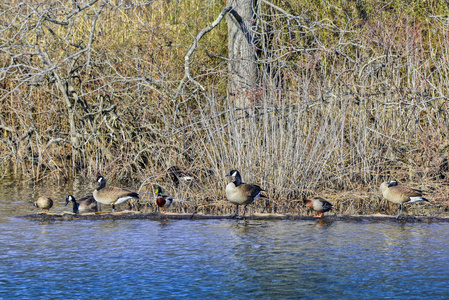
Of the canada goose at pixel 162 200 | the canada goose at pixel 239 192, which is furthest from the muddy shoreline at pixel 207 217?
the canada goose at pixel 162 200

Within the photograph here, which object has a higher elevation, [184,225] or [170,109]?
[170,109]

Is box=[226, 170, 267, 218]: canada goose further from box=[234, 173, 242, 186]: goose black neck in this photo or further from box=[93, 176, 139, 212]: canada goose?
box=[93, 176, 139, 212]: canada goose

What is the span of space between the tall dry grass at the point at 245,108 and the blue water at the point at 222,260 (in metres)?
1.81

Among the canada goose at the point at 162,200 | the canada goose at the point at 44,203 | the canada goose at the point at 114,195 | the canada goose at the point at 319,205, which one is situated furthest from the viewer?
the canada goose at the point at 114,195

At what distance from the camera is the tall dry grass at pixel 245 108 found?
35.8 feet

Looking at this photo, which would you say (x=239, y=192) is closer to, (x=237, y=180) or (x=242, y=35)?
(x=237, y=180)

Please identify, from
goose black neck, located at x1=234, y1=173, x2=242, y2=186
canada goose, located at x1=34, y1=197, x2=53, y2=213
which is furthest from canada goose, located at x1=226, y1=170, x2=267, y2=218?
canada goose, located at x1=34, y1=197, x2=53, y2=213

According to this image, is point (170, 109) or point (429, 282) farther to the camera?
point (170, 109)

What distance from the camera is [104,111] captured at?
1552cm

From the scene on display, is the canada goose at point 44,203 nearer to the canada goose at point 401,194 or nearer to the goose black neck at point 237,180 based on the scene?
the goose black neck at point 237,180

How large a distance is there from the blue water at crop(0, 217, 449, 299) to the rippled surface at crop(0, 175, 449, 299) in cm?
1

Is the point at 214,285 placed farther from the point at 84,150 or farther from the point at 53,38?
the point at 53,38

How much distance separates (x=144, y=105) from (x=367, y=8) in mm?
6145

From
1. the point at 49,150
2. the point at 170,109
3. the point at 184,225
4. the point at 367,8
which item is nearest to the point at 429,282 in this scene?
the point at 184,225
